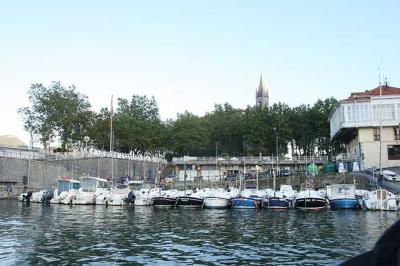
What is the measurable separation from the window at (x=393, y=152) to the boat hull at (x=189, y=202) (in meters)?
37.9

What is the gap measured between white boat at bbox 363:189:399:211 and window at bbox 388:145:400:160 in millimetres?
29872

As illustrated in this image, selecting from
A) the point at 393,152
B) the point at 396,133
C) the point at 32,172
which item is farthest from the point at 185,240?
the point at 396,133

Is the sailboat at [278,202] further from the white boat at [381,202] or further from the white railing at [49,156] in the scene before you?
the white railing at [49,156]

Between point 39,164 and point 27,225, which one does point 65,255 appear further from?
point 39,164

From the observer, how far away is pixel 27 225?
29234 mm

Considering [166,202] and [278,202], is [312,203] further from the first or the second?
[166,202]

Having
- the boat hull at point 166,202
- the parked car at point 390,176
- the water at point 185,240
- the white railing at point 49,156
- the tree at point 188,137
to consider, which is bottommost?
the water at point 185,240

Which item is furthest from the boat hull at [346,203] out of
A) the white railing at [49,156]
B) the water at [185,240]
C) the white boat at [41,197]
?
the white railing at [49,156]

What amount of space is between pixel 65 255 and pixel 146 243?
4.62 m

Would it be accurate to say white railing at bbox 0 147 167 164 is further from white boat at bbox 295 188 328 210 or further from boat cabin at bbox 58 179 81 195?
white boat at bbox 295 188 328 210

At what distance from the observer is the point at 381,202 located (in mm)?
40438

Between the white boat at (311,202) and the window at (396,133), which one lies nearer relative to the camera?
the white boat at (311,202)

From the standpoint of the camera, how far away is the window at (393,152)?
67.8 metres

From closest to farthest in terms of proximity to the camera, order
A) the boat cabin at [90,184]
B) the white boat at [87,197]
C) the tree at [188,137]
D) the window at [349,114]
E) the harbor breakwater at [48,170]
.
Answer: the white boat at [87,197], the boat cabin at [90,184], the harbor breakwater at [48,170], the window at [349,114], the tree at [188,137]
